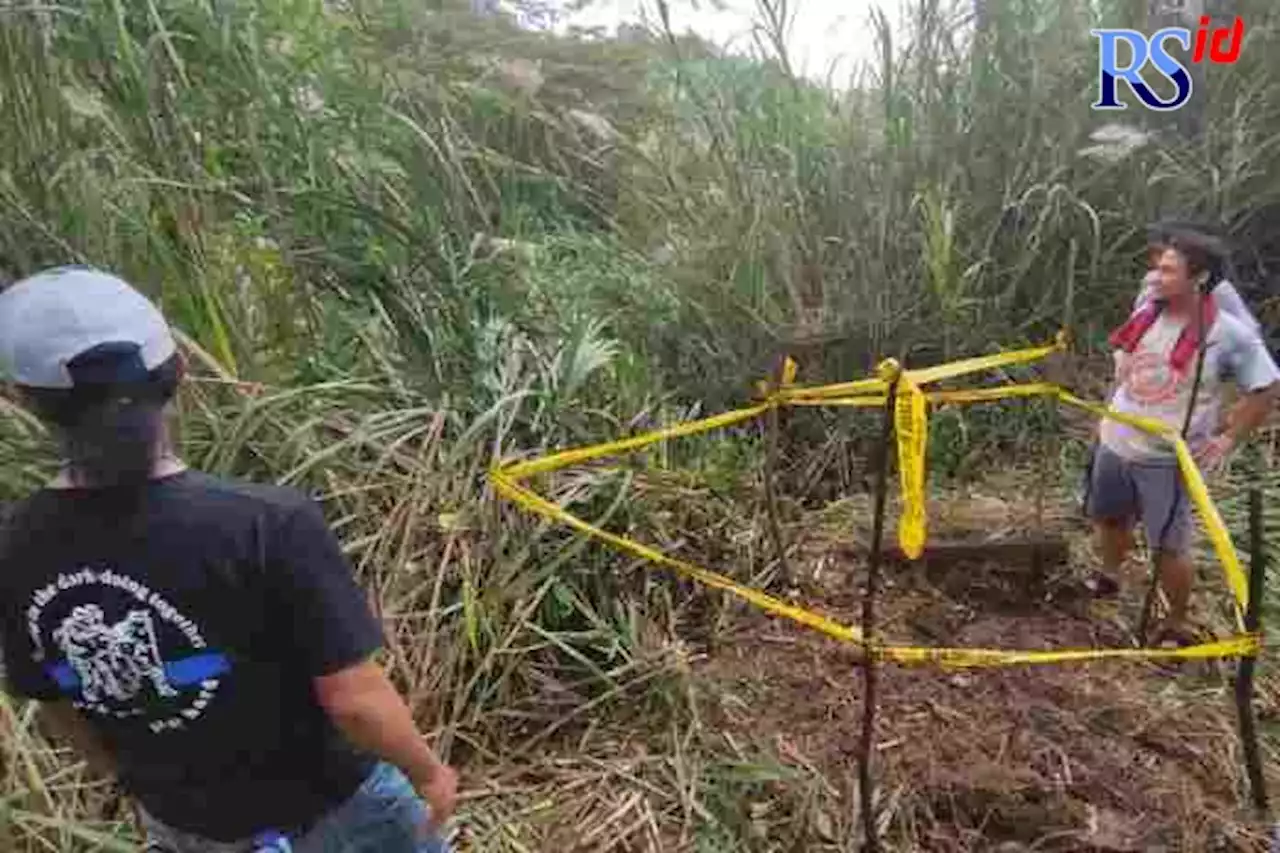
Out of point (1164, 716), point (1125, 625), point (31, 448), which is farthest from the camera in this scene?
point (1125, 625)

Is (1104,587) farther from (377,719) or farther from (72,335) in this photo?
(72,335)

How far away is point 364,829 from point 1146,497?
2323 millimetres

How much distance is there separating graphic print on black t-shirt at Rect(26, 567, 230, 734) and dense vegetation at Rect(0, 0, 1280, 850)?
868 mm

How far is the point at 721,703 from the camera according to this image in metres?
2.41

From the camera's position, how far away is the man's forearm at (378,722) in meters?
1.17

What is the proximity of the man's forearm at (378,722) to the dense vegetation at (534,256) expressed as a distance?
2.90 feet

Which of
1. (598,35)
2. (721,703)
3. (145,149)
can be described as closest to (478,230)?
(145,149)

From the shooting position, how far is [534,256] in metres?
3.45

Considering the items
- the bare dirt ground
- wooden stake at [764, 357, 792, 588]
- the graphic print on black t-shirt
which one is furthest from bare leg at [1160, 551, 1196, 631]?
the graphic print on black t-shirt

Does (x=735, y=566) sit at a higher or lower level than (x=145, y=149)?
lower

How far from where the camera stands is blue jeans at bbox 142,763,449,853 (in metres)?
1.30

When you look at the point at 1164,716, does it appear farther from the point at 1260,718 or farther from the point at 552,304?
the point at 552,304

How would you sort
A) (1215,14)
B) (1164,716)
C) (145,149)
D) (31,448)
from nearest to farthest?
(31,448) → (1164,716) → (145,149) → (1215,14)

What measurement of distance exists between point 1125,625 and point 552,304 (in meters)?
2.04
